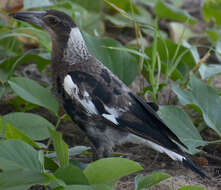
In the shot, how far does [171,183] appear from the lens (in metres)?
2.45

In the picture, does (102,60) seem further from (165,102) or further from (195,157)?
(195,157)

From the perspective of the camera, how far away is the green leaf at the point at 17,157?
196cm

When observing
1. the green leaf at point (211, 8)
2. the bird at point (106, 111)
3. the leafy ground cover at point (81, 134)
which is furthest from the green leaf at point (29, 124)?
the green leaf at point (211, 8)

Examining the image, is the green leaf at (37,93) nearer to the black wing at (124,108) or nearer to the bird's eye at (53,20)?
the black wing at (124,108)

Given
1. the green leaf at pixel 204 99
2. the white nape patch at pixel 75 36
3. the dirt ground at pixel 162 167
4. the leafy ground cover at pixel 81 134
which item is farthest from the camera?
the white nape patch at pixel 75 36

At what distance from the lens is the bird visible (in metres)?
2.57

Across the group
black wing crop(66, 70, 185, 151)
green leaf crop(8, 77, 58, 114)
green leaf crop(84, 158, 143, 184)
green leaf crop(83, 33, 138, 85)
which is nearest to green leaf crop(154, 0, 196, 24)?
green leaf crop(83, 33, 138, 85)

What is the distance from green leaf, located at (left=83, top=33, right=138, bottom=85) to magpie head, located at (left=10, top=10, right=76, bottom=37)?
29 centimetres

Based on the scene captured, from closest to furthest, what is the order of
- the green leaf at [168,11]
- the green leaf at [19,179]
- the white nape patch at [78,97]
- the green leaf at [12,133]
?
1. the green leaf at [19,179]
2. the green leaf at [12,133]
3. the white nape patch at [78,97]
4. the green leaf at [168,11]

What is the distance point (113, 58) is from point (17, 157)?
1.43m

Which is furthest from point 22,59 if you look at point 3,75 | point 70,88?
point 70,88

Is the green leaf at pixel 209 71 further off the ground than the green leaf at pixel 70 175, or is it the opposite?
the green leaf at pixel 209 71

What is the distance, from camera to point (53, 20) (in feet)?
9.61

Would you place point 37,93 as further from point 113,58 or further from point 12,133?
point 113,58
